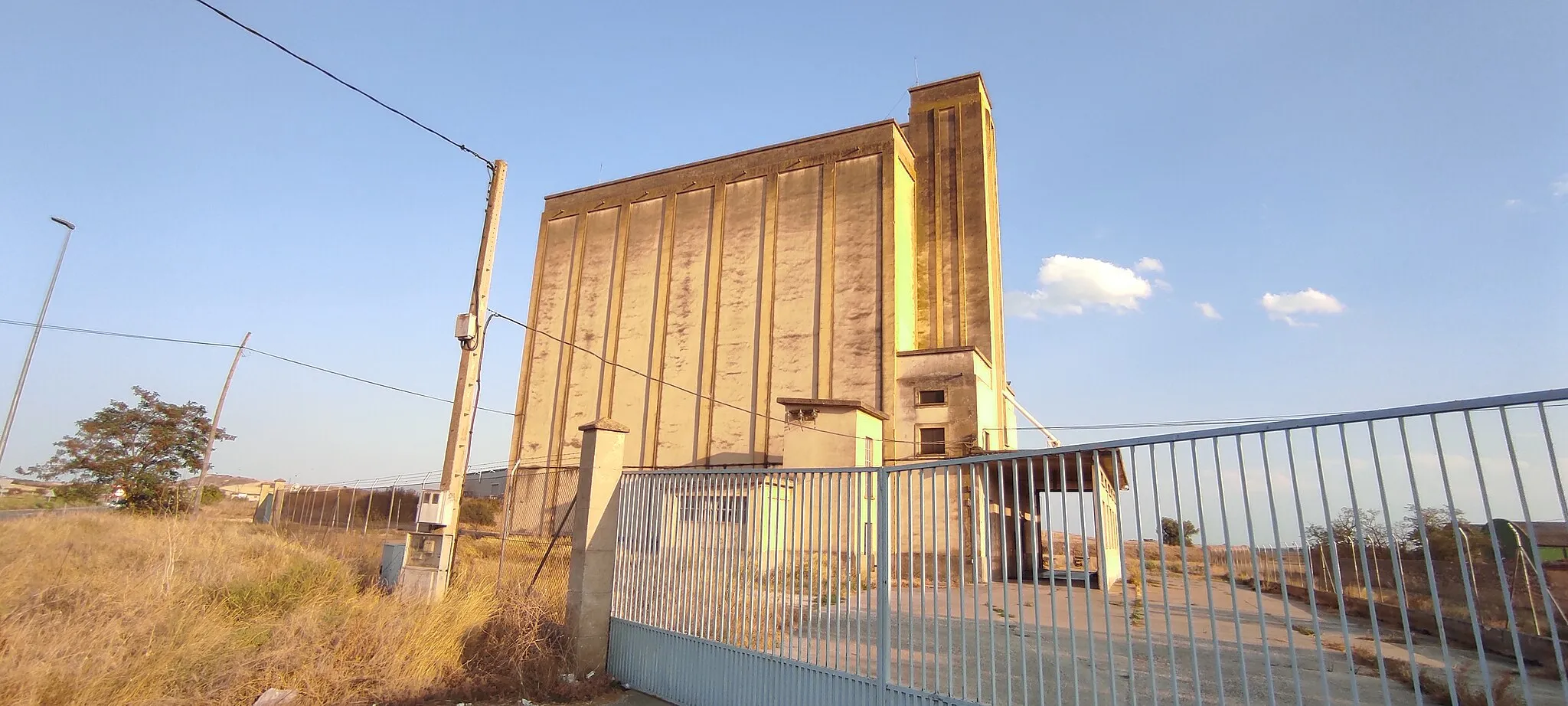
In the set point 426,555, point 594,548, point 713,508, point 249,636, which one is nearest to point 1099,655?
point 713,508

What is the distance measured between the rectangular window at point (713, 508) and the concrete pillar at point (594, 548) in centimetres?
120

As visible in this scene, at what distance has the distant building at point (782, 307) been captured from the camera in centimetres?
2511

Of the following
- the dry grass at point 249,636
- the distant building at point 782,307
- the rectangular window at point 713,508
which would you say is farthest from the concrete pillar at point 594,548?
the distant building at point 782,307

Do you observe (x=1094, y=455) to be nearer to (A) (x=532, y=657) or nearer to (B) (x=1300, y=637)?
(A) (x=532, y=657)

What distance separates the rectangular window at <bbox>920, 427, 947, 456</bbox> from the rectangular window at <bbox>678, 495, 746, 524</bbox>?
1621 cm

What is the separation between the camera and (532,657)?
7.76 m

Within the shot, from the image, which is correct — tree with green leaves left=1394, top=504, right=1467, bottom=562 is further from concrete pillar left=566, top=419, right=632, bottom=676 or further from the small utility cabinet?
the small utility cabinet

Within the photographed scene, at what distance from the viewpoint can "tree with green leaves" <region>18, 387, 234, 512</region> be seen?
2503cm

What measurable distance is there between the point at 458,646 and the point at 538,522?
23.5m

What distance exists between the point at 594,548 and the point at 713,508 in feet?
6.06

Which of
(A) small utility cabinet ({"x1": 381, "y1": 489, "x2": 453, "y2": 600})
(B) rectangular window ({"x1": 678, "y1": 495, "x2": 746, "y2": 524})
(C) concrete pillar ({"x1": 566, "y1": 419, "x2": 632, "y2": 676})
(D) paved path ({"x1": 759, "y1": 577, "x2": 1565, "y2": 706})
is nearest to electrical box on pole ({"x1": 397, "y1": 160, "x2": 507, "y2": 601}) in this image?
(A) small utility cabinet ({"x1": 381, "y1": 489, "x2": 453, "y2": 600})

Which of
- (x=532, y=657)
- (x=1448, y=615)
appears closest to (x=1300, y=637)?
(x=1448, y=615)

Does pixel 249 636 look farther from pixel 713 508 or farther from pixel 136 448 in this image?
pixel 136 448

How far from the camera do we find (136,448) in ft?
84.0
